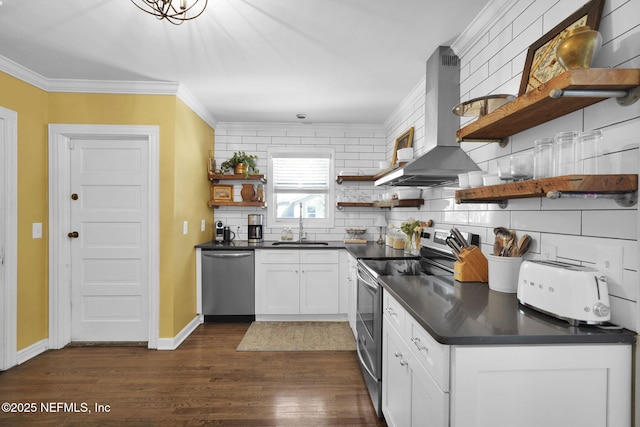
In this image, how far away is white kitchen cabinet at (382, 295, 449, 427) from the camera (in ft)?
3.91

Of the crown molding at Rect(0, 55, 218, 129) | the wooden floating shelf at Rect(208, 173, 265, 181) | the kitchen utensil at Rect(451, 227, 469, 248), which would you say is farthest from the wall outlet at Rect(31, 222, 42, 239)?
the kitchen utensil at Rect(451, 227, 469, 248)

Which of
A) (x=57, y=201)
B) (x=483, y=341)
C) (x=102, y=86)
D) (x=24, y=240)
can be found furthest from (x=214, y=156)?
(x=483, y=341)

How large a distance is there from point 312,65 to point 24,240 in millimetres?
2847

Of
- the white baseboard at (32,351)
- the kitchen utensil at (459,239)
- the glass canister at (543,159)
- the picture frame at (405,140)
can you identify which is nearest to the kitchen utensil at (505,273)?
the kitchen utensil at (459,239)

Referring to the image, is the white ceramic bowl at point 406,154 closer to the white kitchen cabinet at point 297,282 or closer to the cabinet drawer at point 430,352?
the white kitchen cabinet at point 297,282

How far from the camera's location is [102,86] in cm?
305

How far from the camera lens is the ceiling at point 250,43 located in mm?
1985

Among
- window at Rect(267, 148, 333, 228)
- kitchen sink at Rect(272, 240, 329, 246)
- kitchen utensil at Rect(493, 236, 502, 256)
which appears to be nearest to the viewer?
kitchen utensil at Rect(493, 236, 502, 256)

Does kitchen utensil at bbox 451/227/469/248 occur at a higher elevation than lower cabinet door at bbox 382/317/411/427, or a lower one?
higher

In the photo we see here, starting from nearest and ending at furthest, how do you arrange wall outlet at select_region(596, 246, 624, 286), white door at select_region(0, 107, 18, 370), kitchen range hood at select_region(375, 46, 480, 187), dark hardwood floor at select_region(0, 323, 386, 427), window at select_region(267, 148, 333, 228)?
wall outlet at select_region(596, 246, 624, 286), dark hardwood floor at select_region(0, 323, 386, 427), kitchen range hood at select_region(375, 46, 480, 187), white door at select_region(0, 107, 18, 370), window at select_region(267, 148, 333, 228)

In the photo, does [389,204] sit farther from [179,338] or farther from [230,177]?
→ [179,338]

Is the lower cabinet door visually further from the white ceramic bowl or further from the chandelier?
the chandelier

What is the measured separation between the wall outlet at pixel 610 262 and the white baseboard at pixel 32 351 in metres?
4.02

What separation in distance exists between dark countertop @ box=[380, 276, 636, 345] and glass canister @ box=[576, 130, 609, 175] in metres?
0.57
